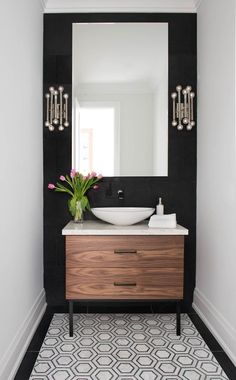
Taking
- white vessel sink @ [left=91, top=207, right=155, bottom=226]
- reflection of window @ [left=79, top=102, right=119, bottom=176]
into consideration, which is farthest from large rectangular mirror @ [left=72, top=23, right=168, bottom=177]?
white vessel sink @ [left=91, top=207, right=155, bottom=226]

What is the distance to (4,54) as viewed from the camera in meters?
1.71

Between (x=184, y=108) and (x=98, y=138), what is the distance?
738 millimetres

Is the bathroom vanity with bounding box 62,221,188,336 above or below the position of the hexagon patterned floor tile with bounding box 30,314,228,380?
above

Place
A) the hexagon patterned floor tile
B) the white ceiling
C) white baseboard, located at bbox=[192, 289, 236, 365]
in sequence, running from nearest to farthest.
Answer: the hexagon patterned floor tile → white baseboard, located at bbox=[192, 289, 236, 365] → the white ceiling

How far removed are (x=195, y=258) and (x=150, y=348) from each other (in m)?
0.94

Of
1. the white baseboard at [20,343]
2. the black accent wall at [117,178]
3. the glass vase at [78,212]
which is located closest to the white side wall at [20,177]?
the white baseboard at [20,343]

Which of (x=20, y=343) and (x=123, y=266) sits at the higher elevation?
(x=123, y=266)

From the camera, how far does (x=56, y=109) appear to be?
9.04ft

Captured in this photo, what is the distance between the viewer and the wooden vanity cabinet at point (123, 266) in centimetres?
221

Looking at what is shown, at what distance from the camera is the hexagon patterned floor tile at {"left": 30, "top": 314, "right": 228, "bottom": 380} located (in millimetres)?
1840

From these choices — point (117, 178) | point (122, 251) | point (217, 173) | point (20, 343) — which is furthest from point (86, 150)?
point (20, 343)

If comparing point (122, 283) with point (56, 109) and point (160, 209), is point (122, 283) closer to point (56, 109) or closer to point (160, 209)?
point (160, 209)

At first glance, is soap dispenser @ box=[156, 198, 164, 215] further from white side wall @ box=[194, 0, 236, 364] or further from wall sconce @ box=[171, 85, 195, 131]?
wall sconce @ box=[171, 85, 195, 131]

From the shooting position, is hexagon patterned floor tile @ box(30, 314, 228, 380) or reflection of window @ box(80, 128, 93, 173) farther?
Result: reflection of window @ box(80, 128, 93, 173)
